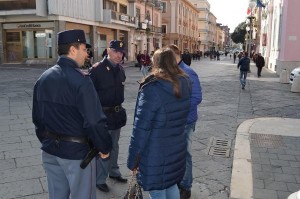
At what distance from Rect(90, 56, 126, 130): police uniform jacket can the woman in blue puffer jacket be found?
1285mm

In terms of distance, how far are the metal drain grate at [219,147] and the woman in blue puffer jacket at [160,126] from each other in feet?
9.82

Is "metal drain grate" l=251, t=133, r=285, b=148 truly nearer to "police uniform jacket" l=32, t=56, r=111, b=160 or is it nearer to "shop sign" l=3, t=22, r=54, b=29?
"police uniform jacket" l=32, t=56, r=111, b=160

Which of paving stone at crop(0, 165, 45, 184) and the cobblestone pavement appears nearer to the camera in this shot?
the cobblestone pavement

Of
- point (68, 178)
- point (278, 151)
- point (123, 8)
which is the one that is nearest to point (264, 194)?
point (278, 151)

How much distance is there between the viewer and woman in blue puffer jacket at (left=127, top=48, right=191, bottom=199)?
2566 millimetres

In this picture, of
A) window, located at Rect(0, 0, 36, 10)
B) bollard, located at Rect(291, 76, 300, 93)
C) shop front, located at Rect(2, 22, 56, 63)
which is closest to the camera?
bollard, located at Rect(291, 76, 300, 93)

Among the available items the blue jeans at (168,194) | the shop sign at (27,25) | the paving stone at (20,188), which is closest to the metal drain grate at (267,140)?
the blue jeans at (168,194)

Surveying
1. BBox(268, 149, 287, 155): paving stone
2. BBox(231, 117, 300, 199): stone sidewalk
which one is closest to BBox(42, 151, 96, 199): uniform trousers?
BBox(231, 117, 300, 199): stone sidewalk

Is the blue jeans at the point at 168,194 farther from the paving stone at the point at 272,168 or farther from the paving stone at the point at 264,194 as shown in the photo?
the paving stone at the point at 272,168

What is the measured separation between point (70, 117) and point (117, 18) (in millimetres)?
32104

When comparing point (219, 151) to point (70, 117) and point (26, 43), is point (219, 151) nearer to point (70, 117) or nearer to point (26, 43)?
point (70, 117)

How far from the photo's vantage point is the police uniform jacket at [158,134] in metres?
2.56

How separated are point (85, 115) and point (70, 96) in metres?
0.18

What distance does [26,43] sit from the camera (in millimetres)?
28641
